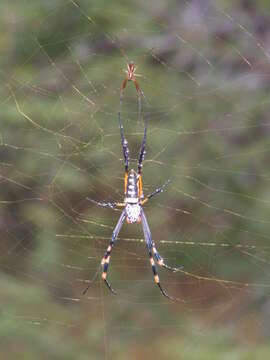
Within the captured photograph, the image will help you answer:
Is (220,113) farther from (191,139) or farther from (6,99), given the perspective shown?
(6,99)

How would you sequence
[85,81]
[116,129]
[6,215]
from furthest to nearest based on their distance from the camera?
[6,215]
[85,81]
[116,129]

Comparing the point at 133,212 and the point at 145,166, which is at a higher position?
the point at 145,166

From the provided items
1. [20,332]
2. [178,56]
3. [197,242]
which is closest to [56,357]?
[20,332]

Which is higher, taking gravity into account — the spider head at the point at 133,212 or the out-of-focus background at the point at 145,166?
the out-of-focus background at the point at 145,166

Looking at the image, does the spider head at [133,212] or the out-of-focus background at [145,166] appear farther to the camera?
the out-of-focus background at [145,166]

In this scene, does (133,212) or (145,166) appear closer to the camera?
(133,212)
